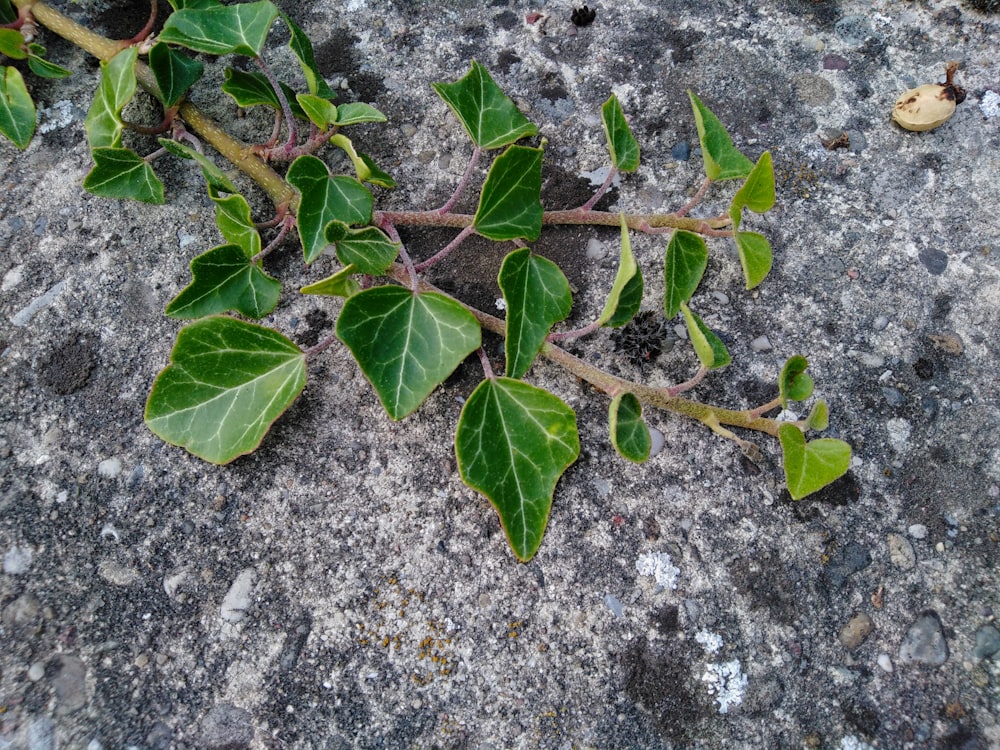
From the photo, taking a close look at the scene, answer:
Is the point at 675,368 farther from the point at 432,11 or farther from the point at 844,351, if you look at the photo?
the point at 432,11

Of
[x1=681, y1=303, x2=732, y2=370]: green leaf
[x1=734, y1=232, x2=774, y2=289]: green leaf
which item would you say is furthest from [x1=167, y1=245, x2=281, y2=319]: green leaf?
[x1=734, y1=232, x2=774, y2=289]: green leaf

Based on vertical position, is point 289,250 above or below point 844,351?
above

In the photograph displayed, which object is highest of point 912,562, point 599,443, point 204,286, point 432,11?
point 432,11

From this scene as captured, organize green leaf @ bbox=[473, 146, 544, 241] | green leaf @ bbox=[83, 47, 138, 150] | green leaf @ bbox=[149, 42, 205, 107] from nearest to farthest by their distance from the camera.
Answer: green leaf @ bbox=[473, 146, 544, 241] < green leaf @ bbox=[83, 47, 138, 150] < green leaf @ bbox=[149, 42, 205, 107]

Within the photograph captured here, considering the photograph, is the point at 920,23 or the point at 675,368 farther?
the point at 920,23

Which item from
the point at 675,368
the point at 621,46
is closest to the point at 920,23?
the point at 621,46

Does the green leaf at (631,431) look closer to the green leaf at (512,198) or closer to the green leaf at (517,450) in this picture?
the green leaf at (517,450)

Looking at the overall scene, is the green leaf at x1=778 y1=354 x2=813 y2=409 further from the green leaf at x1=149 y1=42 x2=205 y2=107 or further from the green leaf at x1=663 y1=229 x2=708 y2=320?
the green leaf at x1=149 y1=42 x2=205 y2=107
